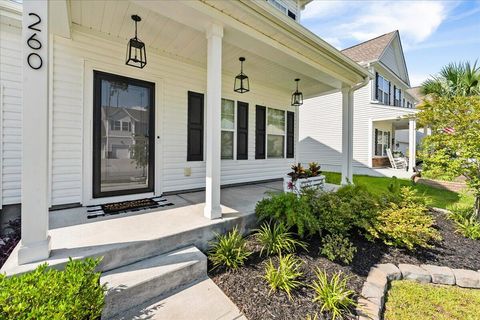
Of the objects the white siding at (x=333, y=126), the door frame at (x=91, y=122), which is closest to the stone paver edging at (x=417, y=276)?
the door frame at (x=91, y=122)

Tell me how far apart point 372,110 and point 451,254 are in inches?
369

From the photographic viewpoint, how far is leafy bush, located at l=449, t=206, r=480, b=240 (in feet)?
12.3

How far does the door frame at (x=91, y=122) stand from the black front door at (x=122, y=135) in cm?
6

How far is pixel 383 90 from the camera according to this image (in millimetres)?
12461

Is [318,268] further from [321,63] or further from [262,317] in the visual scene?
[321,63]

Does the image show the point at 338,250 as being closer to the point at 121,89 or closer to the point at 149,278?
the point at 149,278

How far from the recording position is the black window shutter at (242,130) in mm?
5980

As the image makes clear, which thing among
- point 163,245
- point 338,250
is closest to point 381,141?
point 338,250

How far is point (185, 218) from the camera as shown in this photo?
3215mm

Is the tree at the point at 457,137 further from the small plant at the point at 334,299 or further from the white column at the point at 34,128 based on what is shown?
the white column at the point at 34,128

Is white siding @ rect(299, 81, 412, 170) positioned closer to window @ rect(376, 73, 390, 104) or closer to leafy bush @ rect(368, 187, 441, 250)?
window @ rect(376, 73, 390, 104)

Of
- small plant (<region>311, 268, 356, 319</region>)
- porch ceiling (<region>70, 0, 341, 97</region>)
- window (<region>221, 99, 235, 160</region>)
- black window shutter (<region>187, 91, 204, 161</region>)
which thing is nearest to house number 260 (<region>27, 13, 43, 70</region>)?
porch ceiling (<region>70, 0, 341, 97</region>)

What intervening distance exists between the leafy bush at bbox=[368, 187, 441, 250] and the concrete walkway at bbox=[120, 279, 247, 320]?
7.85 feet

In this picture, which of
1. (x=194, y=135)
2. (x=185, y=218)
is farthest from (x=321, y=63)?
(x=185, y=218)
